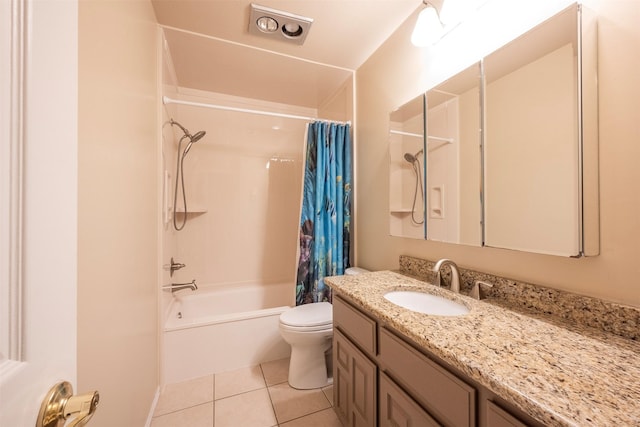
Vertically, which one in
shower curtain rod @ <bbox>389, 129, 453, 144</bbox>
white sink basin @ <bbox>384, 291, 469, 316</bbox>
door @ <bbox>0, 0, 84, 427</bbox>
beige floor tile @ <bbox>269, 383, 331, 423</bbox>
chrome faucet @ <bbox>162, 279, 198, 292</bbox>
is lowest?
beige floor tile @ <bbox>269, 383, 331, 423</bbox>

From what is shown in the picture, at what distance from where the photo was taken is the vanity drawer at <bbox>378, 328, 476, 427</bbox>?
661mm

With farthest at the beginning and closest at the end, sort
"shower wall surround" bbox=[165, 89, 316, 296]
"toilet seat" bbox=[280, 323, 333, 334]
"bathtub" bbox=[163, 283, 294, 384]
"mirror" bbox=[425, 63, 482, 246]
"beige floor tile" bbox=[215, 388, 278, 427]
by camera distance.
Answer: "shower wall surround" bbox=[165, 89, 316, 296], "bathtub" bbox=[163, 283, 294, 384], "toilet seat" bbox=[280, 323, 333, 334], "beige floor tile" bbox=[215, 388, 278, 427], "mirror" bbox=[425, 63, 482, 246]

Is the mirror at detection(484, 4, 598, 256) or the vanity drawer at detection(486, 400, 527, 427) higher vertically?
the mirror at detection(484, 4, 598, 256)

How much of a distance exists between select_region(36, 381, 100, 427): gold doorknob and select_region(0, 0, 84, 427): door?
11 mm

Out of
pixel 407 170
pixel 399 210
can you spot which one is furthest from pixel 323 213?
pixel 407 170

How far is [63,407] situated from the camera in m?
0.36

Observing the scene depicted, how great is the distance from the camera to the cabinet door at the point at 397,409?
0.79 m

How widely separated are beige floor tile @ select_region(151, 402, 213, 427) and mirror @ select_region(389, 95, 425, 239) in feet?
5.10

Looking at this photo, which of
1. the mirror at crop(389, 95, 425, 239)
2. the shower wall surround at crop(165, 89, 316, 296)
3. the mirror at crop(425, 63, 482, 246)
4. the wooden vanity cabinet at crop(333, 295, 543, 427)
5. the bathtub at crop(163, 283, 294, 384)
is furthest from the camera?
the shower wall surround at crop(165, 89, 316, 296)

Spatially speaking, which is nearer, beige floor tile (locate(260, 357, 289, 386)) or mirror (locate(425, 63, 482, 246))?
mirror (locate(425, 63, 482, 246))

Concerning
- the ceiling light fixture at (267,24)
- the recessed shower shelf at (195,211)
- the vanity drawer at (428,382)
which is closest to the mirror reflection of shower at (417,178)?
the vanity drawer at (428,382)

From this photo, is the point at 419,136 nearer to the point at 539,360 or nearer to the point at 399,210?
the point at 399,210

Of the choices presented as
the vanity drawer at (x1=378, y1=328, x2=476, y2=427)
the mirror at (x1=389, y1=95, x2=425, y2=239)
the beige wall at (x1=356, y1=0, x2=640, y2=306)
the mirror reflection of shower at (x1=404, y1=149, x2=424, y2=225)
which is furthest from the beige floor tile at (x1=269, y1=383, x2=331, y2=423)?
the mirror reflection of shower at (x1=404, y1=149, x2=424, y2=225)

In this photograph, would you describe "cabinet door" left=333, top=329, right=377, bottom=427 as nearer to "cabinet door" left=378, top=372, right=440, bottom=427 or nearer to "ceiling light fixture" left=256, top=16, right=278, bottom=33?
"cabinet door" left=378, top=372, right=440, bottom=427
